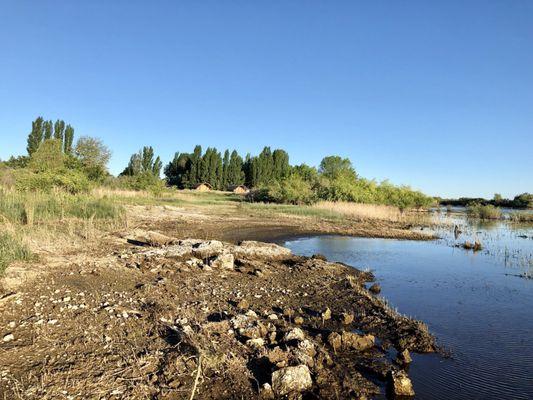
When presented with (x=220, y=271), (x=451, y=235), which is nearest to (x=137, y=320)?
(x=220, y=271)

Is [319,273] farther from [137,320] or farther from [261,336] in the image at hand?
[137,320]

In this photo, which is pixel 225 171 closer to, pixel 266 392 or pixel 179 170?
pixel 179 170

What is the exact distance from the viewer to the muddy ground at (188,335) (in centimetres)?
377

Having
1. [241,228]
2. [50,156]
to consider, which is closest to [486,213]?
[241,228]

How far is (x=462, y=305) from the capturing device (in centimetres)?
828

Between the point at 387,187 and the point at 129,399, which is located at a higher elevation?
the point at 387,187

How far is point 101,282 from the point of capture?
6.68 metres

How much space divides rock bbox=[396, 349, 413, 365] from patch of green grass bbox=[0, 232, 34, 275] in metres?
6.32

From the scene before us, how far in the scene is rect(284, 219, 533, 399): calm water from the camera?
190 inches

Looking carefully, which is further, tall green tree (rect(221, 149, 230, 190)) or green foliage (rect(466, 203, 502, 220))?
tall green tree (rect(221, 149, 230, 190))

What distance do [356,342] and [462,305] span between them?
4.31 m

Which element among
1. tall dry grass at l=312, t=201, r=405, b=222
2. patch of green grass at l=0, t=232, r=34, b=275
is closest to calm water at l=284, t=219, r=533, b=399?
patch of green grass at l=0, t=232, r=34, b=275

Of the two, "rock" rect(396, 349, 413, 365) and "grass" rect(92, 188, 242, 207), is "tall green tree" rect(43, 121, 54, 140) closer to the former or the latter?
"grass" rect(92, 188, 242, 207)

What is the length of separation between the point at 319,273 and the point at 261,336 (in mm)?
4870
